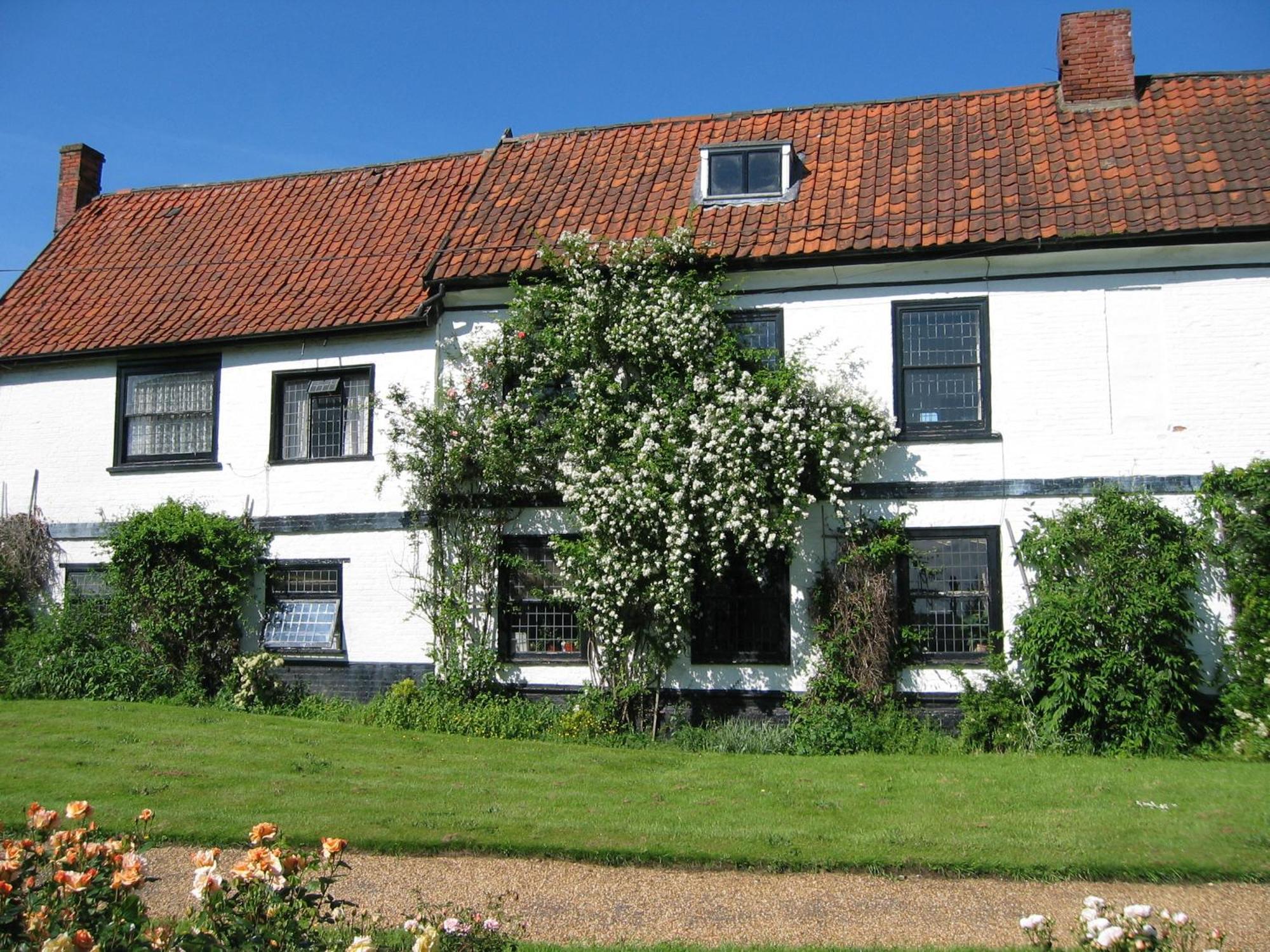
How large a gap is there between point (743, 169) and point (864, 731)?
786 cm

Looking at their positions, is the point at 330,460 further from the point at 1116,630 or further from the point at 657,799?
the point at 1116,630

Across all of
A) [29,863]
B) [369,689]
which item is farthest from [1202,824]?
[369,689]

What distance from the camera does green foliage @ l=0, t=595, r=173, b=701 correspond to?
1485cm

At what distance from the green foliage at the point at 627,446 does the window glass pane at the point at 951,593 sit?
1.35 metres

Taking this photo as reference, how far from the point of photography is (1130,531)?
1194cm

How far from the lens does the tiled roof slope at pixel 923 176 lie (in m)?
13.4

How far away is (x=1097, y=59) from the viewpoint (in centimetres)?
1542

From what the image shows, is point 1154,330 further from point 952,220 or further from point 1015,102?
point 1015,102

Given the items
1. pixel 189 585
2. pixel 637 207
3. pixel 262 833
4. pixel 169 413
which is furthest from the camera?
pixel 169 413

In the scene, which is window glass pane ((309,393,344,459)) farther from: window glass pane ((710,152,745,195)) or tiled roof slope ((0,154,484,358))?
window glass pane ((710,152,745,195))

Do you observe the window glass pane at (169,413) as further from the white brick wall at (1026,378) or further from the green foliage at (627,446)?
the green foliage at (627,446)

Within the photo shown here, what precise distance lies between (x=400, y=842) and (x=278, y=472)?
8542 mm

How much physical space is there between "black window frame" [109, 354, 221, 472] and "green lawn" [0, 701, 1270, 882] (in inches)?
178

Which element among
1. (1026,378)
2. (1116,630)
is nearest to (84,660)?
(1026,378)
